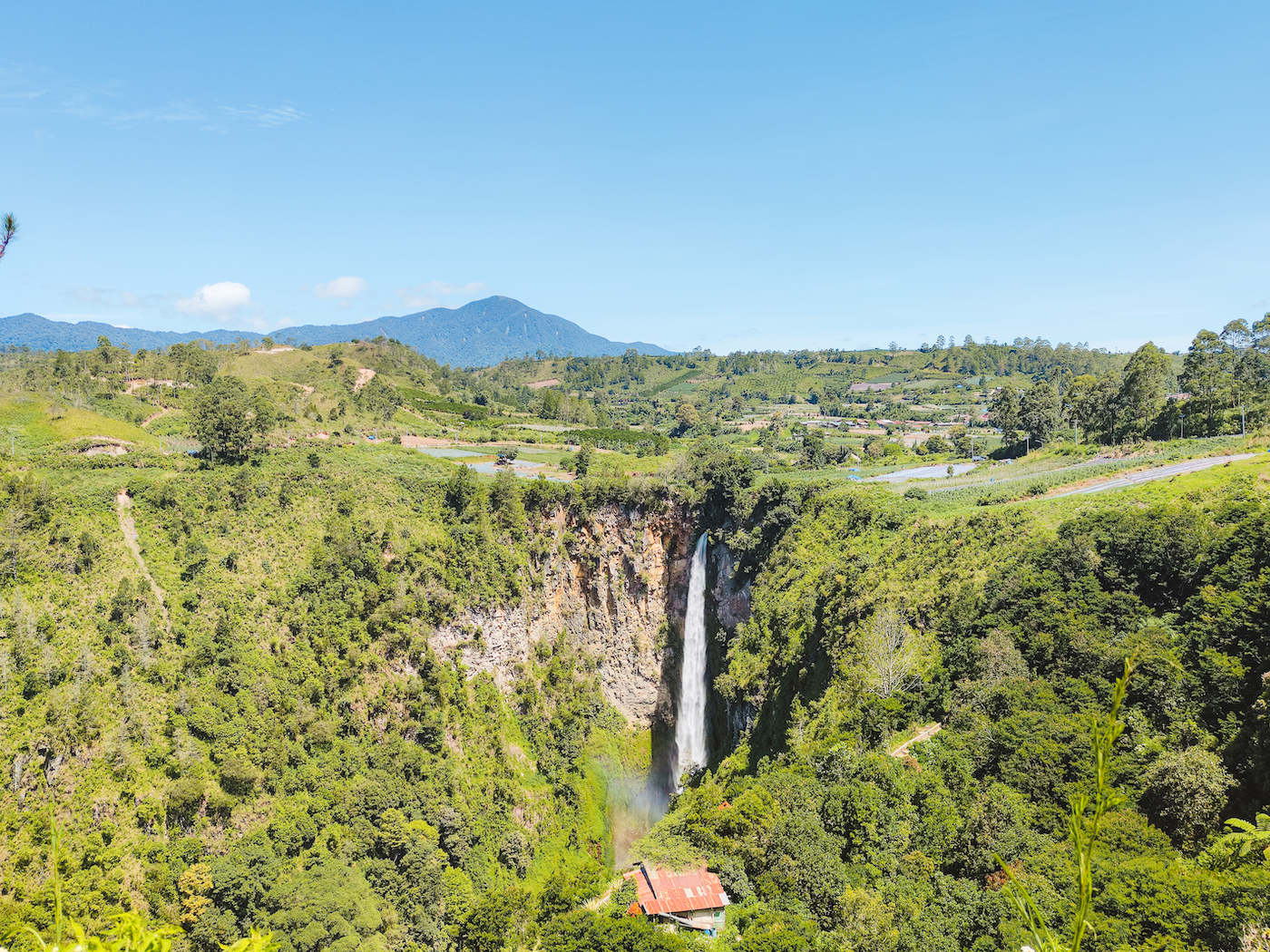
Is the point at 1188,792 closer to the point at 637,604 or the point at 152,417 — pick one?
the point at 637,604

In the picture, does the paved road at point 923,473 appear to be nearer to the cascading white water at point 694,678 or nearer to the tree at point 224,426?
the cascading white water at point 694,678

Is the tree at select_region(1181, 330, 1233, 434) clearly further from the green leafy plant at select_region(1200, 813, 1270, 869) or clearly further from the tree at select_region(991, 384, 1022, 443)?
the green leafy plant at select_region(1200, 813, 1270, 869)

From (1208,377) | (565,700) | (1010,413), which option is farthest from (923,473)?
(565,700)

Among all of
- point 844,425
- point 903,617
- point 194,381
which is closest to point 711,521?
point 903,617

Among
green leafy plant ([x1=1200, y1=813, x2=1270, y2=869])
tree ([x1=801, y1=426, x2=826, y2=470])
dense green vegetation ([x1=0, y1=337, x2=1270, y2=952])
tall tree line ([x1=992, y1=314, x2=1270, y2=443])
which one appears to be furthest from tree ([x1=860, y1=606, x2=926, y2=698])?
tree ([x1=801, y1=426, x2=826, y2=470])

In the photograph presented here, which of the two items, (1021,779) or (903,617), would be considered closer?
(1021,779)

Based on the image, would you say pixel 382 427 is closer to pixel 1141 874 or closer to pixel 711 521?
pixel 711 521
